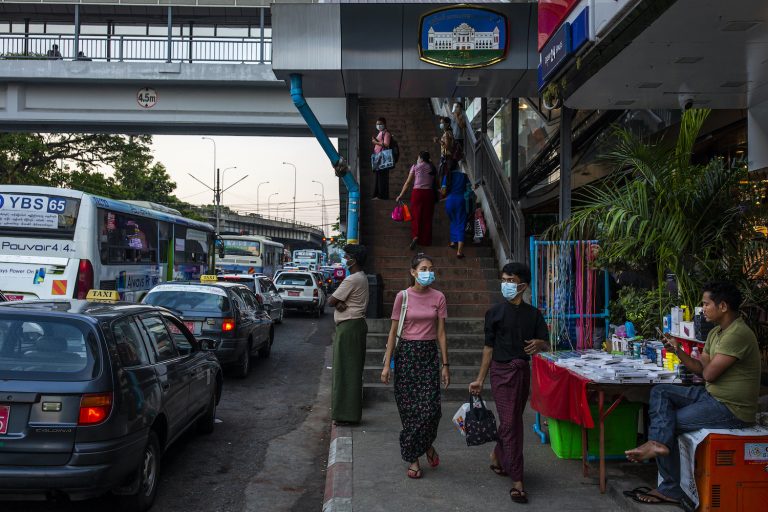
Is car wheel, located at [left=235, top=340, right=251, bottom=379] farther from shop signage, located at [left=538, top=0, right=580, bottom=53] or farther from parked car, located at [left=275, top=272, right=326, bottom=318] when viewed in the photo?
parked car, located at [left=275, top=272, right=326, bottom=318]

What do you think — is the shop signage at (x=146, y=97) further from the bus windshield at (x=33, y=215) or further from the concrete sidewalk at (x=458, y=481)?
the concrete sidewalk at (x=458, y=481)

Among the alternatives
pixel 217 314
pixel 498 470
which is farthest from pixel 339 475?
pixel 217 314

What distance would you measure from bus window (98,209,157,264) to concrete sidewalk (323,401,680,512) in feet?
28.5

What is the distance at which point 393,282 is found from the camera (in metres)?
11.4

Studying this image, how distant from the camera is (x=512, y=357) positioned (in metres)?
5.31

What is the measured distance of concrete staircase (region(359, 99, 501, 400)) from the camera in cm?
921

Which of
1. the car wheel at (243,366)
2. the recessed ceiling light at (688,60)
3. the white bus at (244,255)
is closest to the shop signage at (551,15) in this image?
the recessed ceiling light at (688,60)

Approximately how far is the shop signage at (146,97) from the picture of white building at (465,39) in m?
12.3

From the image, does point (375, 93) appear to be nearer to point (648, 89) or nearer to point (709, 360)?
point (648, 89)

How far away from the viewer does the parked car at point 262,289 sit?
18.8 metres

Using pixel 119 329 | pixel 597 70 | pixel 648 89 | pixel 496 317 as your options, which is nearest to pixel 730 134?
pixel 648 89

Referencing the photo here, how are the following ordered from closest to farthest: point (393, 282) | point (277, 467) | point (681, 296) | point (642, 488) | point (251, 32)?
point (642, 488), point (681, 296), point (277, 467), point (393, 282), point (251, 32)

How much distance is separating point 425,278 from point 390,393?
334 cm

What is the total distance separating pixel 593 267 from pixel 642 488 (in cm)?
254
